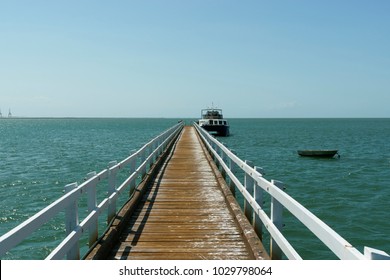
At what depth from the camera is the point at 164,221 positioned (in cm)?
710

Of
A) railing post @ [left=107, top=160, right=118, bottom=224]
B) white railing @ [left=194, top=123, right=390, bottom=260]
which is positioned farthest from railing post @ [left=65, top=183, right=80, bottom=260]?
white railing @ [left=194, top=123, right=390, bottom=260]

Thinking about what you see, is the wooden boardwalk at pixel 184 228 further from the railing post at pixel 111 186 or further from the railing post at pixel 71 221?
the railing post at pixel 71 221

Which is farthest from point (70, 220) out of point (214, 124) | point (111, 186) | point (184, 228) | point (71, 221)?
point (214, 124)

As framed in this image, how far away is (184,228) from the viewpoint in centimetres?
661

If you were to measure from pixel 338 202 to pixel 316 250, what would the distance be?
270 inches

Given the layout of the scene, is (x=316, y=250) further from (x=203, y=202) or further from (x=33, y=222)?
(x=33, y=222)

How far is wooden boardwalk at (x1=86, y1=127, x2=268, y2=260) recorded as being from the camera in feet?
17.6

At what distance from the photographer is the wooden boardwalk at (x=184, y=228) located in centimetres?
537

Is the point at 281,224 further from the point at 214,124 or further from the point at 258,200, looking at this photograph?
the point at 214,124

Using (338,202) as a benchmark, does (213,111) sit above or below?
above

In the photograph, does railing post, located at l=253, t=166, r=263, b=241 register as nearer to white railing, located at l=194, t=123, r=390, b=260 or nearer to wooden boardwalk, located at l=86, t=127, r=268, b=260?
white railing, located at l=194, t=123, r=390, b=260
